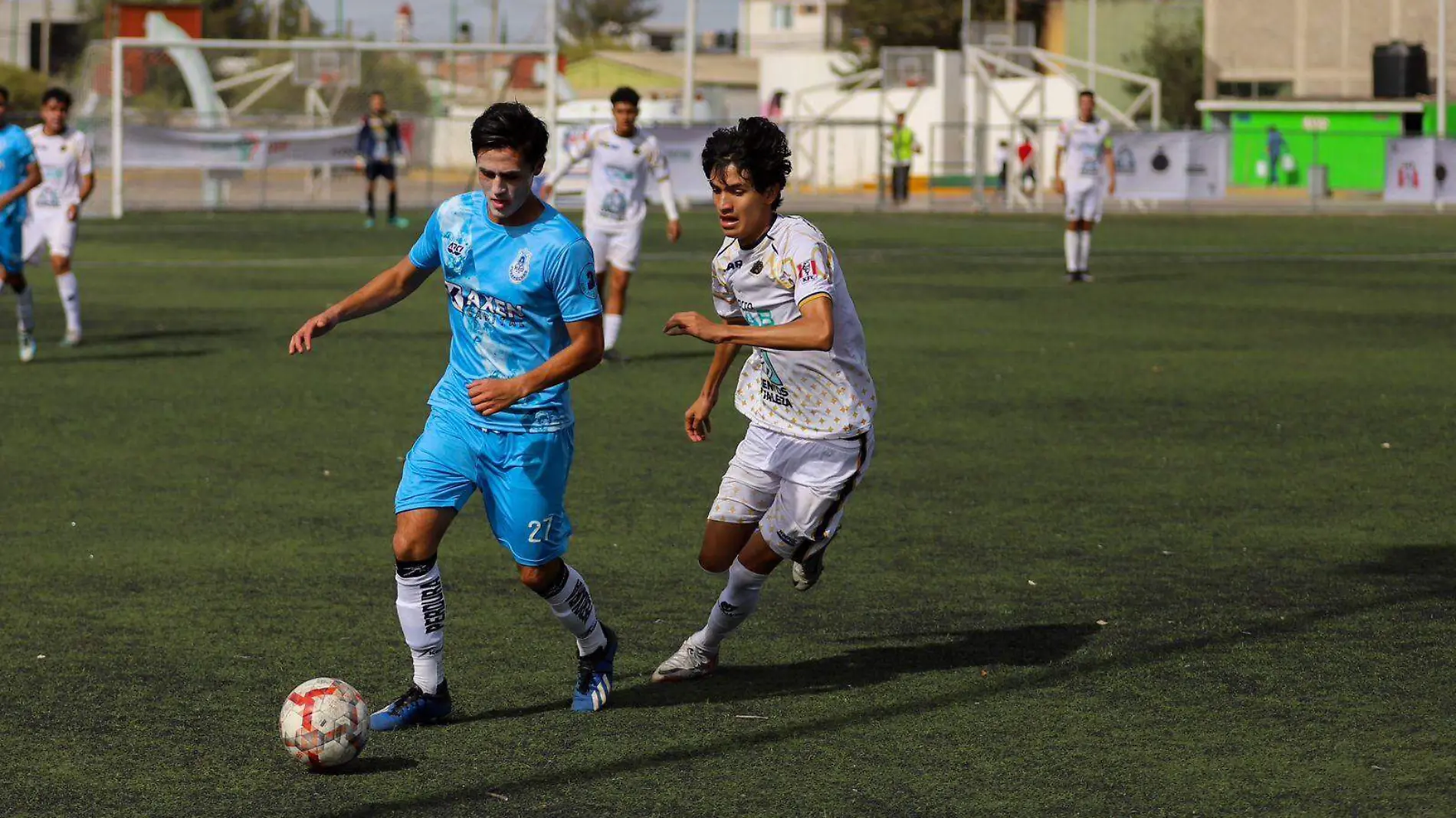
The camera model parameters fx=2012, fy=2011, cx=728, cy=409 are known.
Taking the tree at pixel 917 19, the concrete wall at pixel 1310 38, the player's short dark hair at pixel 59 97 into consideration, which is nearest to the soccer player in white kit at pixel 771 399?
the player's short dark hair at pixel 59 97

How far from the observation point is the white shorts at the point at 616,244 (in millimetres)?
16906

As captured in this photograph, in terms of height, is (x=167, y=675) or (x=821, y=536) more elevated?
(x=821, y=536)

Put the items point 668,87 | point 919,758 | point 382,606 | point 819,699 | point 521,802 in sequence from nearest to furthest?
point 521,802, point 919,758, point 819,699, point 382,606, point 668,87

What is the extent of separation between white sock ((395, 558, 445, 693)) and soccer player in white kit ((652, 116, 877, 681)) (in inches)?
37.7

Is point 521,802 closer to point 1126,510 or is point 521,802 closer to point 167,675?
point 167,675

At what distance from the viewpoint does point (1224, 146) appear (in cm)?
4234

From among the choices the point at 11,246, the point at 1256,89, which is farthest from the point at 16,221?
the point at 1256,89

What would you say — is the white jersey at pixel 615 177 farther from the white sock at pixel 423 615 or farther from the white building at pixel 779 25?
the white building at pixel 779 25

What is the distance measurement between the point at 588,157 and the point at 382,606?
32.2 feet

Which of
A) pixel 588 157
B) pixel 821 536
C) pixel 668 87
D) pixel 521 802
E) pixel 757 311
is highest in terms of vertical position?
pixel 668 87

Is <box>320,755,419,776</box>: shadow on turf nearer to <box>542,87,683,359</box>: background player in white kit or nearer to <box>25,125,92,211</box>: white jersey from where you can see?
<box>542,87,683,359</box>: background player in white kit

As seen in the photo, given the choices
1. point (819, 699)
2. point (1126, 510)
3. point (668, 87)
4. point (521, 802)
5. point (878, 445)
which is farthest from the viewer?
point (668, 87)

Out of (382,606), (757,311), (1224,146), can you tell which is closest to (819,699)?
(757,311)

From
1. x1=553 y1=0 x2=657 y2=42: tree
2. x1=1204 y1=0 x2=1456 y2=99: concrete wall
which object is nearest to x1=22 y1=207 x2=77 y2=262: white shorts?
x1=1204 y1=0 x2=1456 y2=99: concrete wall
